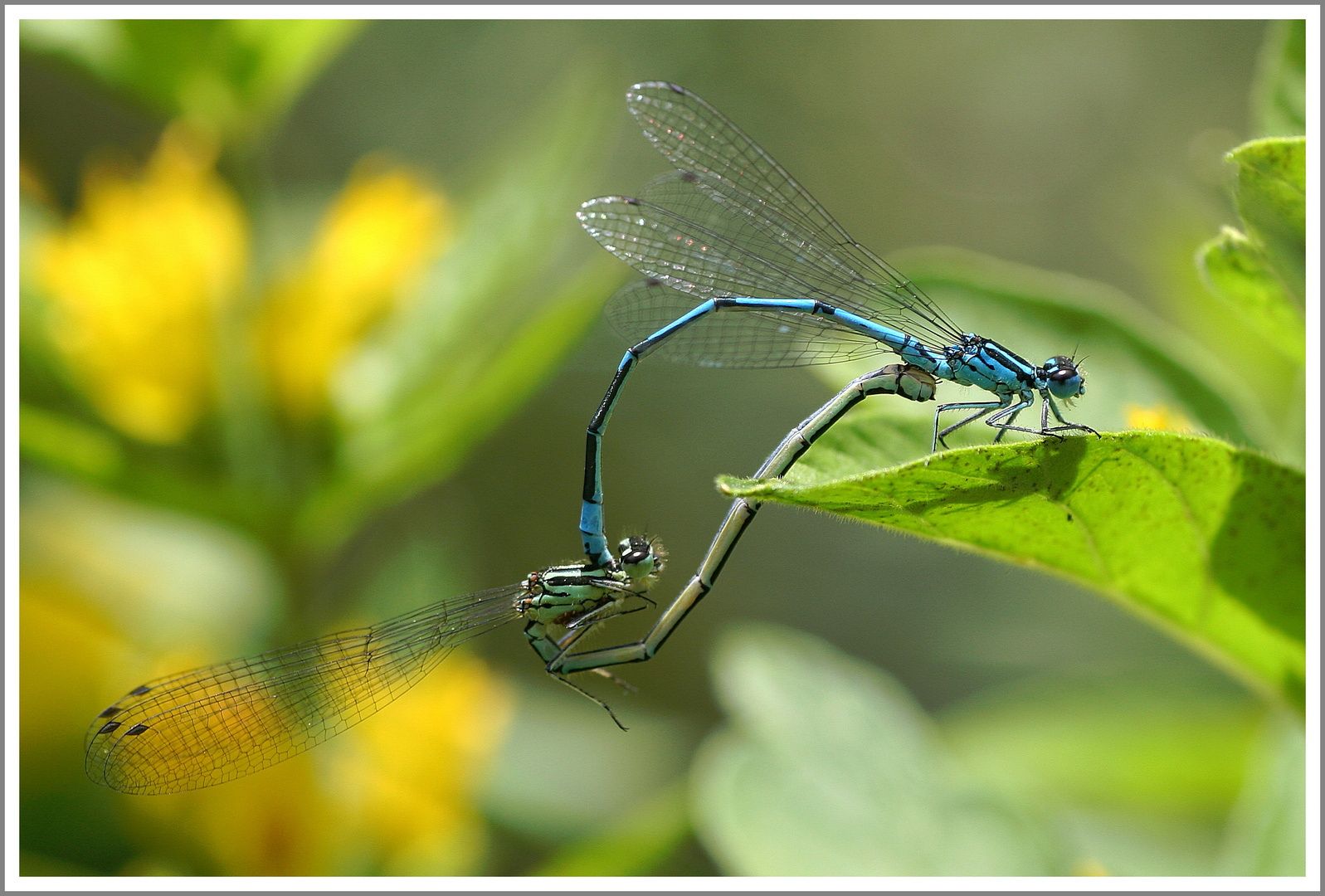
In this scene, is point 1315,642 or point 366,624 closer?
point 1315,642

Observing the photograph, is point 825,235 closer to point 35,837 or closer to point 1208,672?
point 1208,672

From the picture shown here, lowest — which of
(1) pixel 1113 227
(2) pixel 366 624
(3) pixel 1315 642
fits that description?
(2) pixel 366 624

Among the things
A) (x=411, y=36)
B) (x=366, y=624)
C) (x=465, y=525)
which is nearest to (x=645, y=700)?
(x=465, y=525)

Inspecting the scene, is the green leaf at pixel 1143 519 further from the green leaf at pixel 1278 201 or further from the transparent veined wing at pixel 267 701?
the transparent veined wing at pixel 267 701

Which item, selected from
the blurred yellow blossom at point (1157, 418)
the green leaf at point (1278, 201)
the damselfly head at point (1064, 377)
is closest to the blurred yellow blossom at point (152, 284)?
the damselfly head at point (1064, 377)

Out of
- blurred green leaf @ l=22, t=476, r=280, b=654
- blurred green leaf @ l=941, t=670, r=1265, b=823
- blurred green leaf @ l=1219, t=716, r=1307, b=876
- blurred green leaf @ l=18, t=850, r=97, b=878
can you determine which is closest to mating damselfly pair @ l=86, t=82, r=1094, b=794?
blurred green leaf @ l=18, t=850, r=97, b=878

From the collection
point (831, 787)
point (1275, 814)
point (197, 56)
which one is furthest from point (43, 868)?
point (1275, 814)
